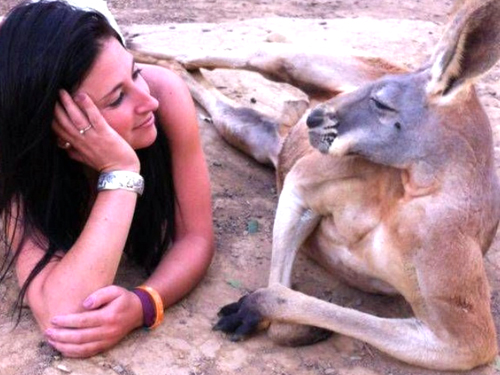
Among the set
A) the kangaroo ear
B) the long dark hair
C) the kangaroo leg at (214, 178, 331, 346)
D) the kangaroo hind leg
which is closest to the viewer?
the kangaroo ear

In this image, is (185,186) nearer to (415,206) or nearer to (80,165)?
(80,165)

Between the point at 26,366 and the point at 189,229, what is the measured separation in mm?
720

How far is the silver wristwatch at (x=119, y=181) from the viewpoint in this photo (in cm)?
259

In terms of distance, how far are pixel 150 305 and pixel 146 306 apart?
0.02 m

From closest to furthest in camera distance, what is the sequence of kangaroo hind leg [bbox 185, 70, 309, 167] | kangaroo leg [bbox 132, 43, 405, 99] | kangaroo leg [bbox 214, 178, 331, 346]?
kangaroo leg [bbox 214, 178, 331, 346] < kangaroo leg [bbox 132, 43, 405, 99] < kangaroo hind leg [bbox 185, 70, 309, 167]

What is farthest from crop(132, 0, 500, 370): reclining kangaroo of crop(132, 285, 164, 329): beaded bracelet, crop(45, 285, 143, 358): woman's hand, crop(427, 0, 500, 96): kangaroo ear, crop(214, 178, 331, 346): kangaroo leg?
crop(45, 285, 143, 358): woman's hand

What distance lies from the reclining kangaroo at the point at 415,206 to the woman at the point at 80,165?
1.36 ft

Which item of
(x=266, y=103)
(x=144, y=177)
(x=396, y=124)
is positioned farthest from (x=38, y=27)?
(x=266, y=103)

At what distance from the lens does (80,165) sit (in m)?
2.76

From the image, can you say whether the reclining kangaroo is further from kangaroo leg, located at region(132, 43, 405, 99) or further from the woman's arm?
kangaroo leg, located at region(132, 43, 405, 99)

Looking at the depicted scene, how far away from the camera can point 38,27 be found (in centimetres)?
243

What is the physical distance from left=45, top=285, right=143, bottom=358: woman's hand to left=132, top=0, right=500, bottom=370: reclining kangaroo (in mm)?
379

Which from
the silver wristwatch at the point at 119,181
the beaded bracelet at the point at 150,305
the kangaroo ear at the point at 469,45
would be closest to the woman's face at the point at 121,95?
the silver wristwatch at the point at 119,181

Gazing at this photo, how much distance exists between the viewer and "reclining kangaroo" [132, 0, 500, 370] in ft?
7.97
